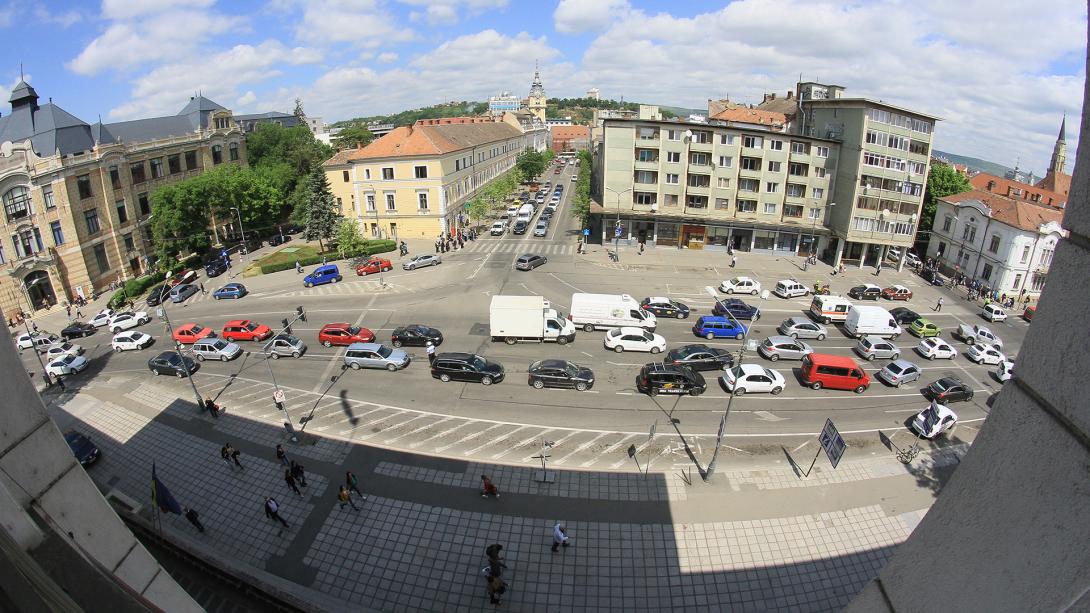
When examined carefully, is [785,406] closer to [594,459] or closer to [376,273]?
[594,459]

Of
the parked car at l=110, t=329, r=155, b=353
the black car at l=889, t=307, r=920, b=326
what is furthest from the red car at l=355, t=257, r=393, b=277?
the black car at l=889, t=307, r=920, b=326

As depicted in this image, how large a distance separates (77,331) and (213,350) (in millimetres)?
16543

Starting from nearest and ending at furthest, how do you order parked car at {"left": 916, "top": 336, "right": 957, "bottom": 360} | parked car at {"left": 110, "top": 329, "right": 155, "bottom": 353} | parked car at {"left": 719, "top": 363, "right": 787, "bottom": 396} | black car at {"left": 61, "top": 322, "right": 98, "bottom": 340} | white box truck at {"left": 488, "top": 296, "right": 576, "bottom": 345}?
parked car at {"left": 719, "top": 363, "right": 787, "bottom": 396} < white box truck at {"left": 488, "top": 296, "right": 576, "bottom": 345} < parked car at {"left": 916, "top": 336, "right": 957, "bottom": 360} < parked car at {"left": 110, "top": 329, "right": 155, "bottom": 353} < black car at {"left": 61, "top": 322, "right": 98, "bottom": 340}

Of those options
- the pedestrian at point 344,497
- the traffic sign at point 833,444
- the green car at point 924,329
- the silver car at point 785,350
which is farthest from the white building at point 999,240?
the pedestrian at point 344,497

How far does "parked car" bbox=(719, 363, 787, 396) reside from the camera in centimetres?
2870

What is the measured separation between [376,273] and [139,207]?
3139 cm

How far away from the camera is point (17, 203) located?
46.9 meters

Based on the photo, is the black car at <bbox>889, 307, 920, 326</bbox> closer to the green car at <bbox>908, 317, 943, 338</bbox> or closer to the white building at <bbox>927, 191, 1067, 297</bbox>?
the green car at <bbox>908, 317, 943, 338</bbox>

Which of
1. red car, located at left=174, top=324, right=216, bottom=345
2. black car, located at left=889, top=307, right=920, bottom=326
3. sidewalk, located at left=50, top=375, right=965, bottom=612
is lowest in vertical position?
sidewalk, located at left=50, top=375, right=965, bottom=612

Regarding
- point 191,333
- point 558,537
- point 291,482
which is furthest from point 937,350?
point 191,333

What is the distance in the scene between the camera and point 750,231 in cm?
5903

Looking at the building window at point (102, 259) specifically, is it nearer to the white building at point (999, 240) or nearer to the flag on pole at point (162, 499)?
the flag on pole at point (162, 499)

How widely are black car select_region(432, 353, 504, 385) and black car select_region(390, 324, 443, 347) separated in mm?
4669

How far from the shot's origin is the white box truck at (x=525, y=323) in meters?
33.8
